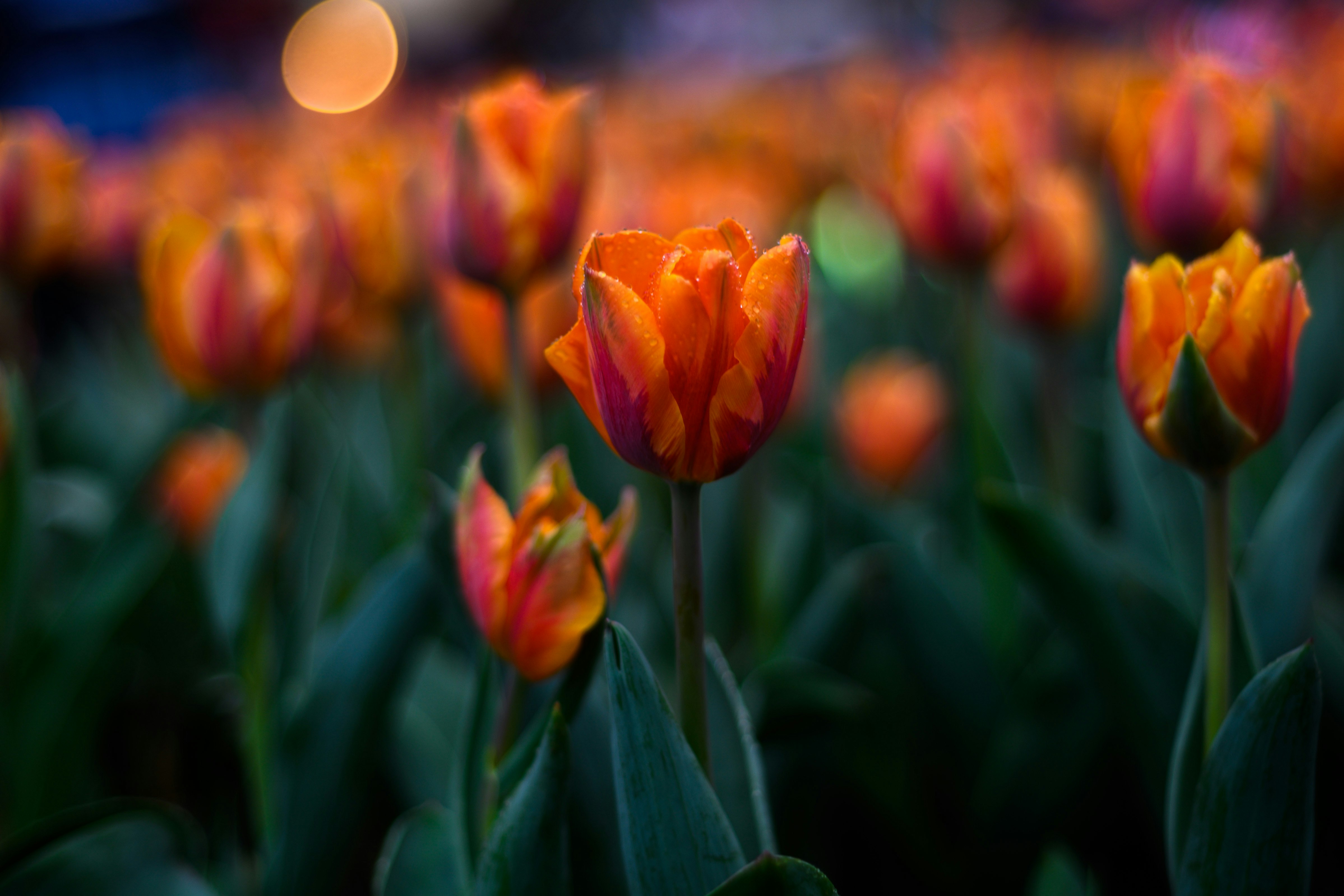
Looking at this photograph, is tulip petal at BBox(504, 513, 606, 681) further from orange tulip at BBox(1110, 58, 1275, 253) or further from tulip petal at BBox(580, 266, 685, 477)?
orange tulip at BBox(1110, 58, 1275, 253)

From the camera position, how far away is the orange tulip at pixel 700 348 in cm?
47

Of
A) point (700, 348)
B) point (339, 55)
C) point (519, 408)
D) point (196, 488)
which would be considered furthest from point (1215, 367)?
point (339, 55)

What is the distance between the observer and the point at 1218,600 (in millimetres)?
575

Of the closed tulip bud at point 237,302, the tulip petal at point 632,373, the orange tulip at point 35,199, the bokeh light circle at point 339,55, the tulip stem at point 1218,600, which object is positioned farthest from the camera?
the bokeh light circle at point 339,55

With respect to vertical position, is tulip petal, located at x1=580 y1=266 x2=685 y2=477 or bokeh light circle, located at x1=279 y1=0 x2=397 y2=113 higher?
bokeh light circle, located at x1=279 y1=0 x2=397 y2=113

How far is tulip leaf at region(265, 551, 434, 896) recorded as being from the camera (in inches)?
30.9

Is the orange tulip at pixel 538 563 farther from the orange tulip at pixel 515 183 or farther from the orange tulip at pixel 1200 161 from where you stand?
the orange tulip at pixel 1200 161

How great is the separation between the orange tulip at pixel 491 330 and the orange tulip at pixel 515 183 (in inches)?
7.1

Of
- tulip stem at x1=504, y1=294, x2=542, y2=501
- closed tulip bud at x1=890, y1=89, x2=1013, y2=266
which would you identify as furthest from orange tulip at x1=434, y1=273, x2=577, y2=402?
closed tulip bud at x1=890, y1=89, x2=1013, y2=266

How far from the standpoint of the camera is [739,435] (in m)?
0.48

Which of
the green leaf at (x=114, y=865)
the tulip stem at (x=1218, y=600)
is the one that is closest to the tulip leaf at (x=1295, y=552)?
the tulip stem at (x=1218, y=600)

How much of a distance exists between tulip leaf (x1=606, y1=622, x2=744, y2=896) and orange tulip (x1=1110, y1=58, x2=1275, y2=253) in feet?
2.36

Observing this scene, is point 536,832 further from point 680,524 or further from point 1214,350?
point 1214,350

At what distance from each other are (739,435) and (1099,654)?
0.45 metres
